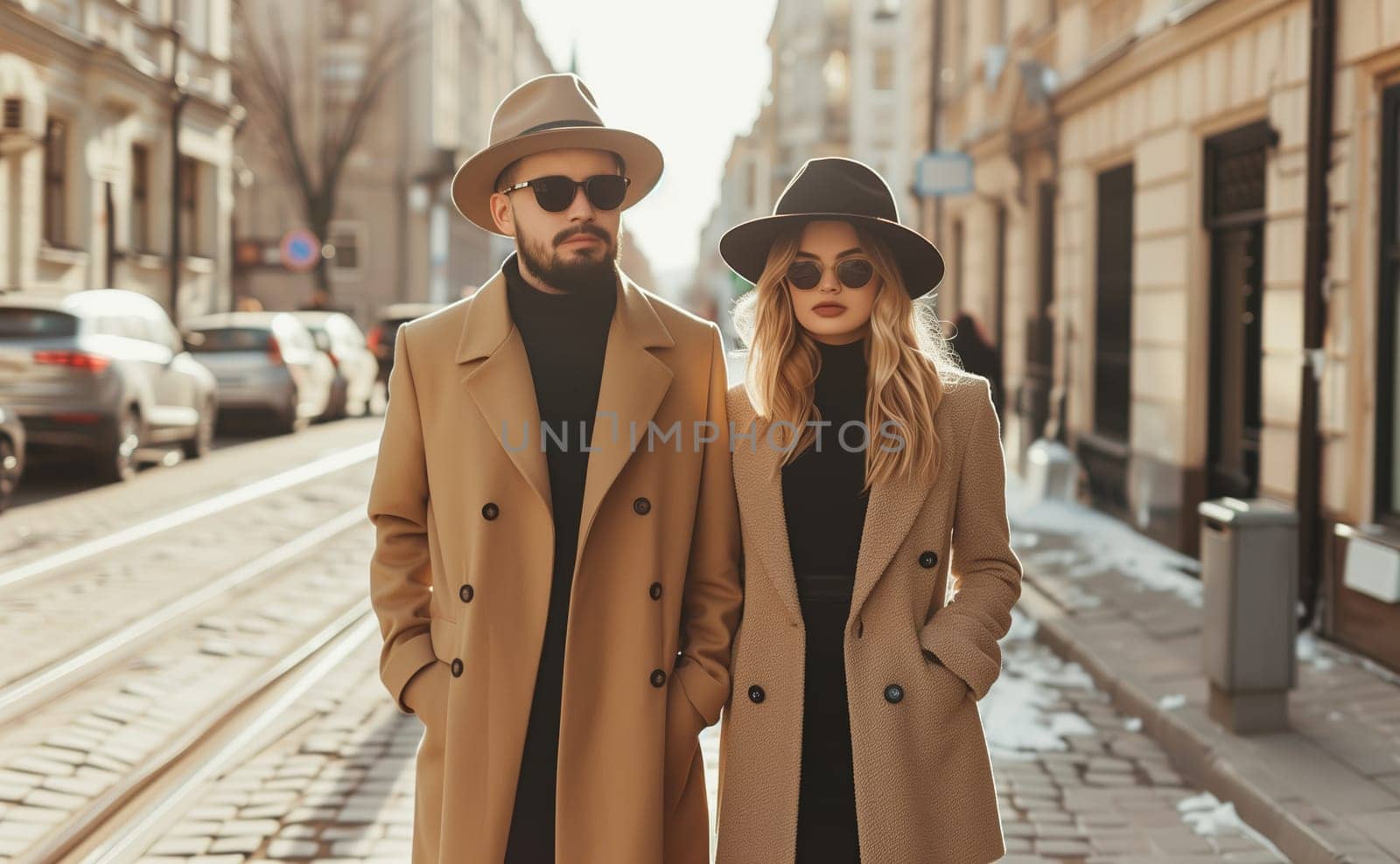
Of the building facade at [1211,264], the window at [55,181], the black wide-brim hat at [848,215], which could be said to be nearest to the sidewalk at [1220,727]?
the building facade at [1211,264]

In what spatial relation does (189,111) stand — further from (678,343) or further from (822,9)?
(822,9)

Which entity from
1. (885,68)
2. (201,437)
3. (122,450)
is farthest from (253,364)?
(885,68)

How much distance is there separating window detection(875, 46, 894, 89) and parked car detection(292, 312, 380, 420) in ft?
111

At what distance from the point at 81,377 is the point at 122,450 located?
0.84 meters

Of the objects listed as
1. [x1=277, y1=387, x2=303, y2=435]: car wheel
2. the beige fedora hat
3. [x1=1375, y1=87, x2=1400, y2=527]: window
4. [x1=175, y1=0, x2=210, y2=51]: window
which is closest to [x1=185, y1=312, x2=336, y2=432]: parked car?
[x1=277, y1=387, x2=303, y2=435]: car wheel

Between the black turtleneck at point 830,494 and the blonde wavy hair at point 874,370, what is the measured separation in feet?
0.10

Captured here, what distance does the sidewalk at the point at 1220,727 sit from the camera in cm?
479

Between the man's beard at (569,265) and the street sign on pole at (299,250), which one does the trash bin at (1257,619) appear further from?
the street sign on pole at (299,250)

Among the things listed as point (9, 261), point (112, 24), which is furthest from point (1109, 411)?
point (112, 24)

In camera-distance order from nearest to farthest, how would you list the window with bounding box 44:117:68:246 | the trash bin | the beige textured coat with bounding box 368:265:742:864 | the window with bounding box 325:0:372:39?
the beige textured coat with bounding box 368:265:742:864, the trash bin, the window with bounding box 44:117:68:246, the window with bounding box 325:0:372:39

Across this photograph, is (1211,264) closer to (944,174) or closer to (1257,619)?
(944,174)

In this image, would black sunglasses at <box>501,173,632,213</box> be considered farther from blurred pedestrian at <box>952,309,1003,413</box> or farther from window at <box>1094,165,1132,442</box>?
window at <box>1094,165,1132,442</box>

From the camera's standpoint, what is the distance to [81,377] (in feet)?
43.1

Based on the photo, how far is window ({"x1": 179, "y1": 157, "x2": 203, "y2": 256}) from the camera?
27469mm
